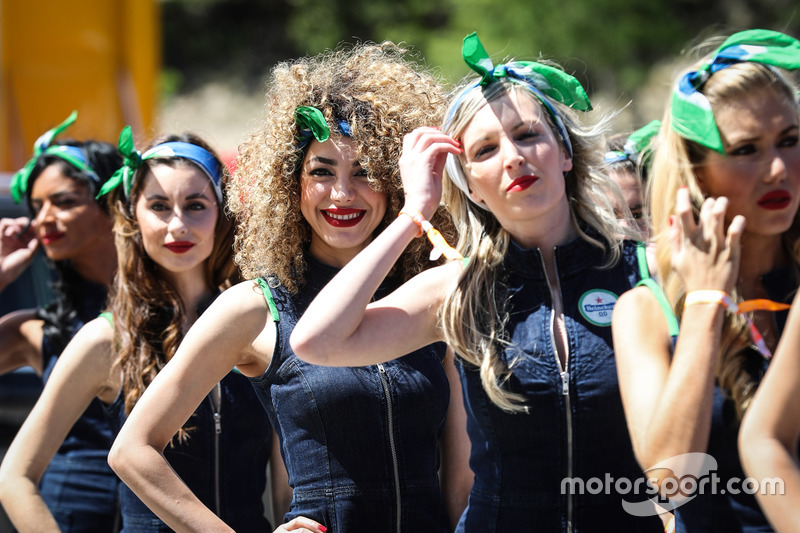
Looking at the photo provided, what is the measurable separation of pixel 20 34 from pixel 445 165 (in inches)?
238

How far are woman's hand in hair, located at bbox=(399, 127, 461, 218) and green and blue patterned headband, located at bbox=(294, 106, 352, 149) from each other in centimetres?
34

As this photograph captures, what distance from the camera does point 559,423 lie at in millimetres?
2373

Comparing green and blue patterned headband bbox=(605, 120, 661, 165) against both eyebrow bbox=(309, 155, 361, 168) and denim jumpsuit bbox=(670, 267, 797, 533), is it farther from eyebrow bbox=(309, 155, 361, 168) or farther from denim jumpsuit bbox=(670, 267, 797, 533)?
denim jumpsuit bbox=(670, 267, 797, 533)

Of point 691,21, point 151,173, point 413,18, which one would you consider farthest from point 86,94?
point 413,18

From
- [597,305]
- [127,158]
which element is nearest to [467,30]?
[127,158]

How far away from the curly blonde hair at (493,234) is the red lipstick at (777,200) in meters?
0.55

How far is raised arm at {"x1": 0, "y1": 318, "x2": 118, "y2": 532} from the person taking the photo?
322 cm

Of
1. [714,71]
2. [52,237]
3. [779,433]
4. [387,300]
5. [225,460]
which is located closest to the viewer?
[779,433]

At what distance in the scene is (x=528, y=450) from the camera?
7.92ft

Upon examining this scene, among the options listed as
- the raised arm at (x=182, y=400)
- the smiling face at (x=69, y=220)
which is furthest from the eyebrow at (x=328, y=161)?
the smiling face at (x=69, y=220)

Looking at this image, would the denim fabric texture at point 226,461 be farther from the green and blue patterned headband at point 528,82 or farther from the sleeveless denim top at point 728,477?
the sleeveless denim top at point 728,477

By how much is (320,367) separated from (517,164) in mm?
826

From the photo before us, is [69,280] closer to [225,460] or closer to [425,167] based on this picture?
[225,460]

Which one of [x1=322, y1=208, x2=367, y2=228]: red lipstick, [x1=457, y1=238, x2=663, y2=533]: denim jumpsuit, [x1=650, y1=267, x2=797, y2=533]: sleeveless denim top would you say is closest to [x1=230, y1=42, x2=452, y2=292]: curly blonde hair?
[x1=322, y1=208, x2=367, y2=228]: red lipstick
